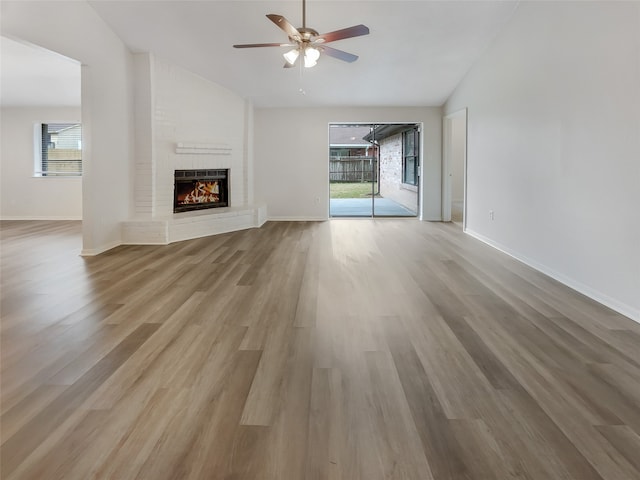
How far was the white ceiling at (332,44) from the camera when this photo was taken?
543cm

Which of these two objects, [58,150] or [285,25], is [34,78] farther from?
[285,25]

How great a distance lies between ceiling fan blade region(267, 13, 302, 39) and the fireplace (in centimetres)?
393

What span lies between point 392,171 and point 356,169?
4.39ft

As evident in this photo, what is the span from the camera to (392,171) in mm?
11109

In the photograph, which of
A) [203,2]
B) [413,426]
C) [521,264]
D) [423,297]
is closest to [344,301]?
[423,297]

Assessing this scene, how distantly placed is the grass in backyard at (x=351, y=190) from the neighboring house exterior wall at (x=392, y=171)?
0.68 metres

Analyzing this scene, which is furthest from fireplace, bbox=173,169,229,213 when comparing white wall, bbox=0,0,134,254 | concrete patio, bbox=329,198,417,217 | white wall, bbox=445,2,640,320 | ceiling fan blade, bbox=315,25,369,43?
white wall, bbox=445,2,640,320

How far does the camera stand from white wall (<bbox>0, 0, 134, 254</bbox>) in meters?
4.72

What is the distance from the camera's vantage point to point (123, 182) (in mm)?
6375

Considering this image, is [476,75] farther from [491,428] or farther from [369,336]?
[491,428]

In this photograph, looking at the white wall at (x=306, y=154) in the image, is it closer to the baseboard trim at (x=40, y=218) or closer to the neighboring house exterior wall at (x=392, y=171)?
the neighboring house exterior wall at (x=392, y=171)

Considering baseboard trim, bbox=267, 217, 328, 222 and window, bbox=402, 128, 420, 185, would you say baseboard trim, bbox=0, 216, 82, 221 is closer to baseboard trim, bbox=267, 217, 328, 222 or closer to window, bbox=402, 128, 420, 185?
baseboard trim, bbox=267, 217, 328, 222

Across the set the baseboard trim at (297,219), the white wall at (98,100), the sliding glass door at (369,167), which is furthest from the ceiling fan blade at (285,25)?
the baseboard trim at (297,219)

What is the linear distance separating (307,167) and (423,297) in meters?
6.04
